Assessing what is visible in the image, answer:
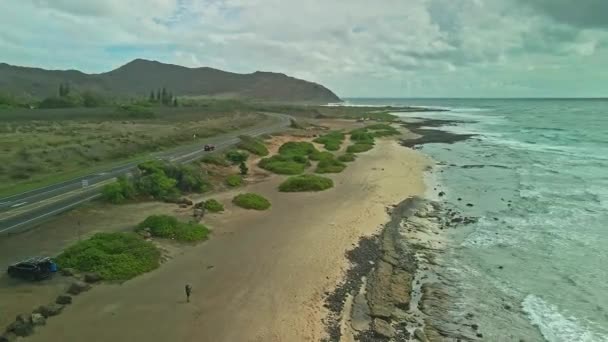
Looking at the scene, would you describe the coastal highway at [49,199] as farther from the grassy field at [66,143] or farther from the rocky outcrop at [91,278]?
the rocky outcrop at [91,278]

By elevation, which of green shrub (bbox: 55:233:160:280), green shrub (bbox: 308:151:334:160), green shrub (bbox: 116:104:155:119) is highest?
green shrub (bbox: 116:104:155:119)

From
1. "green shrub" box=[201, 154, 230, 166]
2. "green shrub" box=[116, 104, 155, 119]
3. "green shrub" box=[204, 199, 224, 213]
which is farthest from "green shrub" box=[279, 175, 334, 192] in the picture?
"green shrub" box=[116, 104, 155, 119]

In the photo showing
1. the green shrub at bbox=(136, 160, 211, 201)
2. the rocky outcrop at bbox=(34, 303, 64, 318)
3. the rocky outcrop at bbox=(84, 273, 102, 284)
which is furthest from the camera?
the green shrub at bbox=(136, 160, 211, 201)

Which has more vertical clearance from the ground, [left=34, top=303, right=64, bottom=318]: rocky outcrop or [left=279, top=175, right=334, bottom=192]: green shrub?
[left=279, top=175, right=334, bottom=192]: green shrub

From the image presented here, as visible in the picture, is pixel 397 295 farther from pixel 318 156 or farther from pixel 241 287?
pixel 318 156

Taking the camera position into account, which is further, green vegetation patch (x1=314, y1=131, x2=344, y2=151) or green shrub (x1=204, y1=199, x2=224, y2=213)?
green vegetation patch (x1=314, y1=131, x2=344, y2=151)

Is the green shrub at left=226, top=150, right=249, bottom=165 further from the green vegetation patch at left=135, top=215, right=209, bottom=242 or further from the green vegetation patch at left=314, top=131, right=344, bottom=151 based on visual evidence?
the green vegetation patch at left=135, top=215, right=209, bottom=242

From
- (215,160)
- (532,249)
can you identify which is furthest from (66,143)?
(532,249)
